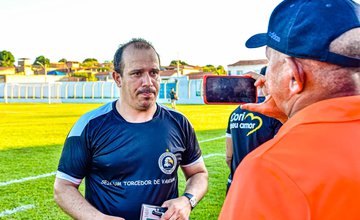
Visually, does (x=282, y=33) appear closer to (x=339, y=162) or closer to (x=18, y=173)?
(x=339, y=162)

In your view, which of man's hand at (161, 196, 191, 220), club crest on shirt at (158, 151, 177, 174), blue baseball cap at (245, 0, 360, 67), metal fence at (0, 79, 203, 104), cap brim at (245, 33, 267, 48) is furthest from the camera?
metal fence at (0, 79, 203, 104)

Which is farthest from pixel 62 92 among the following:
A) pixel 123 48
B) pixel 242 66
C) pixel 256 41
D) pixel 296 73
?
pixel 296 73

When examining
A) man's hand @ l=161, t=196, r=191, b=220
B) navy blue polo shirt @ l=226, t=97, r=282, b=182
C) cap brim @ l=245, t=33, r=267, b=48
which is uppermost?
cap brim @ l=245, t=33, r=267, b=48

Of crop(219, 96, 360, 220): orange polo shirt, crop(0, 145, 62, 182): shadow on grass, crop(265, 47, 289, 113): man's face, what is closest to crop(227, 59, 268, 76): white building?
crop(0, 145, 62, 182): shadow on grass

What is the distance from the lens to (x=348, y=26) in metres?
1.17

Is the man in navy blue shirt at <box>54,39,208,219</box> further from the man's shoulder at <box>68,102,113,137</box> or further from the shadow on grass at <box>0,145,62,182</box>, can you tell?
the shadow on grass at <box>0,145,62,182</box>

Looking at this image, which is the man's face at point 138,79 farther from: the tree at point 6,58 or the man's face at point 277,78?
the tree at point 6,58

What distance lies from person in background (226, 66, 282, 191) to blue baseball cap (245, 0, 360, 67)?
231 cm

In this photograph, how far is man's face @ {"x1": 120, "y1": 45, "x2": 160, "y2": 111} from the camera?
3002 millimetres

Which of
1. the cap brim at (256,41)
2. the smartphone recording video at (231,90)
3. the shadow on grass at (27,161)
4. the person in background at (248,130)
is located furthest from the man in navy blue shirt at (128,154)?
the shadow on grass at (27,161)

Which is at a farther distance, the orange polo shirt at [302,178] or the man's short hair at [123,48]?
the man's short hair at [123,48]

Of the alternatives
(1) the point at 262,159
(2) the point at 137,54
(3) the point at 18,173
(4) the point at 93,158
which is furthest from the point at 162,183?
(3) the point at 18,173

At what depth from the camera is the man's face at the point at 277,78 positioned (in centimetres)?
129

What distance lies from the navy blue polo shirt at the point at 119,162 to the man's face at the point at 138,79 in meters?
0.14
